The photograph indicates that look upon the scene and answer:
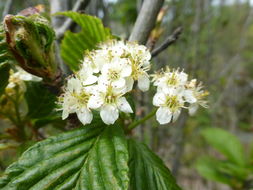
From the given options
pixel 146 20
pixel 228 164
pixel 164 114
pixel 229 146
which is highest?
pixel 146 20

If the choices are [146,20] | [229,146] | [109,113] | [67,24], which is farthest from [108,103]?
[229,146]

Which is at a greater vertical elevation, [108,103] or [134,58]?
[134,58]

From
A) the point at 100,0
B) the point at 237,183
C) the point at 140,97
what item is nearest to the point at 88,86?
the point at 140,97

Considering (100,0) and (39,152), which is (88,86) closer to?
(39,152)

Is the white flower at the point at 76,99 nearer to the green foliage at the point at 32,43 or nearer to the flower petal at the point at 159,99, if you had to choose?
the green foliage at the point at 32,43

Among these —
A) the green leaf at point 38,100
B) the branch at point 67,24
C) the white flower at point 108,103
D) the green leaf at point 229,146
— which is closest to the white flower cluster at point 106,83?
the white flower at point 108,103

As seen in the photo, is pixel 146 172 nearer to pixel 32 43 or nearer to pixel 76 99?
pixel 76 99
